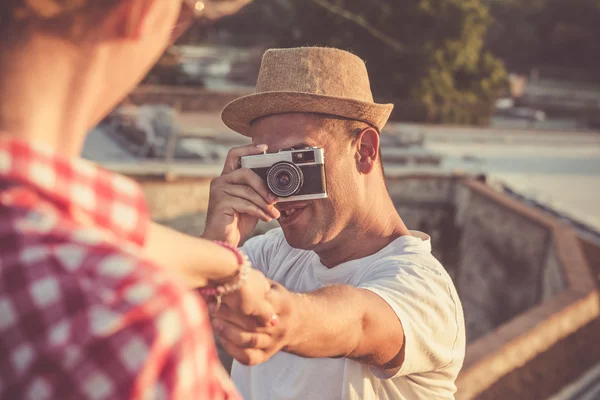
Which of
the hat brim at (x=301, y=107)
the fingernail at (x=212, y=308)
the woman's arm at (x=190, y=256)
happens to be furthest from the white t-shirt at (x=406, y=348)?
the woman's arm at (x=190, y=256)

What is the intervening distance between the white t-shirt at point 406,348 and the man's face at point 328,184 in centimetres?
14

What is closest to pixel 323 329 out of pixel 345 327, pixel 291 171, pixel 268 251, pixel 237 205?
pixel 345 327

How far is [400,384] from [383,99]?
2530cm

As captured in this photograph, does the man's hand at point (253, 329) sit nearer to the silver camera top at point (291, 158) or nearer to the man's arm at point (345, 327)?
the man's arm at point (345, 327)

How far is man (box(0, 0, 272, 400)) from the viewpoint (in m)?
0.73

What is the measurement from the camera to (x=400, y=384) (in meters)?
1.98

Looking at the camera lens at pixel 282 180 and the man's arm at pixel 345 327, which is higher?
the camera lens at pixel 282 180

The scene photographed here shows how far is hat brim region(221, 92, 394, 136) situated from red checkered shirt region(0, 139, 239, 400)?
54.8 inches

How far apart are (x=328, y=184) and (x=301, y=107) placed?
0.85 feet

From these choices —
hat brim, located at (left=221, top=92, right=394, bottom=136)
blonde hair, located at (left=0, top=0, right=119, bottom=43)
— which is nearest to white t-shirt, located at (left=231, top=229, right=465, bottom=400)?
hat brim, located at (left=221, top=92, right=394, bottom=136)

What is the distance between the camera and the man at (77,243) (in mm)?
734

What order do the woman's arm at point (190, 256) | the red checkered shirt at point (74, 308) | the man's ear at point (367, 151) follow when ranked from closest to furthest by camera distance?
the red checkered shirt at point (74, 308)
the woman's arm at point (190, 256)
the man's ear at point (367, 151)

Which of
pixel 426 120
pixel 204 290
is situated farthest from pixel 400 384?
pixel 426 120

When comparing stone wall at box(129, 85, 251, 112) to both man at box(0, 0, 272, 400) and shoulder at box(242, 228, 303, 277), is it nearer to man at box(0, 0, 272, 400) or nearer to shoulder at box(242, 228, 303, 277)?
shoulder at box(242, 228, 303, 277)
